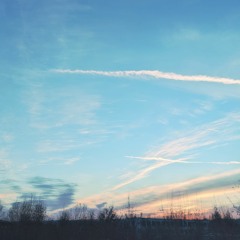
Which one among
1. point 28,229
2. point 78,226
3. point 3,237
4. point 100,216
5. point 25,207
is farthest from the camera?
point 25,207

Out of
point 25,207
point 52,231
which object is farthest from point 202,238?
point 25,207

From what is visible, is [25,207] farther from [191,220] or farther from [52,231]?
[191,220]

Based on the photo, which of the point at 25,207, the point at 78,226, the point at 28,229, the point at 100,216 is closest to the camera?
the point at 28,229

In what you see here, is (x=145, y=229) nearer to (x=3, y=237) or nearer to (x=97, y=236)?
(x=97, y=236)

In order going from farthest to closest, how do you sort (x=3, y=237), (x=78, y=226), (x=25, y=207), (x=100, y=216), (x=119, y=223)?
(x=25, y=207) < (x=100, y=216) < (x=119, y=223) < (x=78, y=226) < (x=3, y=237)

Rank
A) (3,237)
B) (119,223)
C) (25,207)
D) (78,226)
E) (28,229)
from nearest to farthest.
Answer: (3,237) → (28,229) → (78,226) → (119,223) → (25,207)

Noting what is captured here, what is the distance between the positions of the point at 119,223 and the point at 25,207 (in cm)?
1083

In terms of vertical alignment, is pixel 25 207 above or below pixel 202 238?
above

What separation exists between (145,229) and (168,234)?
187 cm

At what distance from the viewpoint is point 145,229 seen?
32.2 metres

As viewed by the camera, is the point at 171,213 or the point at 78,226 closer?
the point at 78,226

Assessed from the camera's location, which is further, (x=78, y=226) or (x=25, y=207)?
(x=25, y=207)

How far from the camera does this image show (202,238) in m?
31.7

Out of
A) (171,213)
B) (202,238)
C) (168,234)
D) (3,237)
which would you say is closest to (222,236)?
(202,238)
